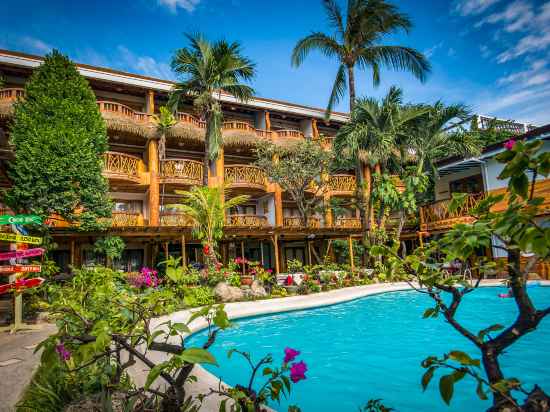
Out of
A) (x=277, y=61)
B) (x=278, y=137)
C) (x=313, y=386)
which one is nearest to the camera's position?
(x=313, y=386)


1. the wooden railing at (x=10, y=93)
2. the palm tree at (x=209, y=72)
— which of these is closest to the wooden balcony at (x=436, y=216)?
the palm tree at (x=209, y=72)

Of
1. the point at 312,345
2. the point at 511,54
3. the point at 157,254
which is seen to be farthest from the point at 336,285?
the point at 511,54

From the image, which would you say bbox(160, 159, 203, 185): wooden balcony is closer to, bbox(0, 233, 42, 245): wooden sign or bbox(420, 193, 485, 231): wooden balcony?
bbox(0, 233, 42, 245): wooden sign

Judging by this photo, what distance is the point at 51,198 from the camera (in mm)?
10500

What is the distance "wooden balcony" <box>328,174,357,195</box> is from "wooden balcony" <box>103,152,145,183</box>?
11725 millimetres

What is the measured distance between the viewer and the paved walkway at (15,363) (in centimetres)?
349

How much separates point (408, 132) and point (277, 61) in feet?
29.3

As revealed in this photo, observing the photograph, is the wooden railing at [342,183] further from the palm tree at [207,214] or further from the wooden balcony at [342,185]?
the palm tree at [207,214]

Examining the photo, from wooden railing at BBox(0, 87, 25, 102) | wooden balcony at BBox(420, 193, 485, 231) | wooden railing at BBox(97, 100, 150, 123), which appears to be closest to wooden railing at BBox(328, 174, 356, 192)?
wooden balcony at BBox(420, 193, 485, 231)

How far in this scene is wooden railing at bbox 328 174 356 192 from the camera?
70.3 feet

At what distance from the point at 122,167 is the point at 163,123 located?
3.09 meters

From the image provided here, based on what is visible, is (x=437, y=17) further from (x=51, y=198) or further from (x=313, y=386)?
(x=51, y=198)

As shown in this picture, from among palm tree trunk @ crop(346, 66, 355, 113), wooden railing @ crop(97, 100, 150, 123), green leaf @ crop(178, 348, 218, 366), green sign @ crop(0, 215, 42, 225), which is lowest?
green leaf @ crop(178, 348, 218, 366)

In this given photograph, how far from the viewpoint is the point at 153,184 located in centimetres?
1700
